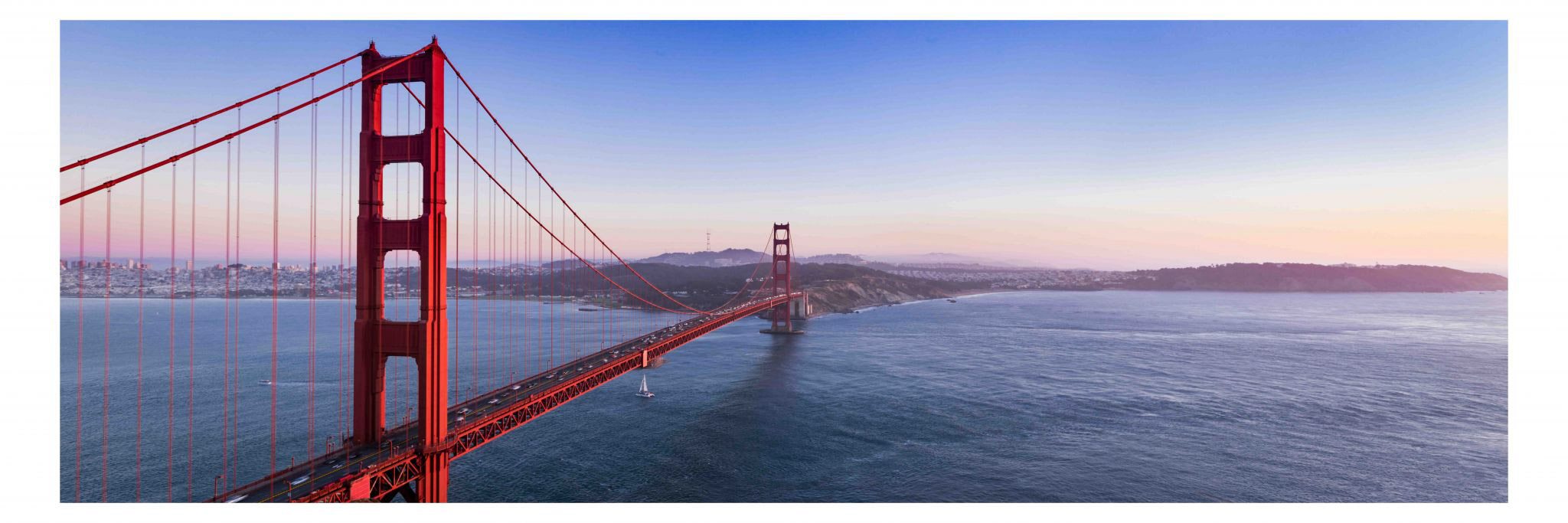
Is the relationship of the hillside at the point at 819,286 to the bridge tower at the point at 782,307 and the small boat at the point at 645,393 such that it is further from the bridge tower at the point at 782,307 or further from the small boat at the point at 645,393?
the small boat at the point at 645,393

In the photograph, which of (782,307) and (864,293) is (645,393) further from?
(864,293)

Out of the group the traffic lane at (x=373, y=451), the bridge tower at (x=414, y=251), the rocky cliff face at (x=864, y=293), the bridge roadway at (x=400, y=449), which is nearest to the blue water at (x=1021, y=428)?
the traffic lane at (x=373, y=451)

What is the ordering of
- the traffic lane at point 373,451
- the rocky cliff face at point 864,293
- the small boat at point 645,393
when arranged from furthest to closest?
the rocky cliff face at point 864,293, the small boat at point 645,393, the traffic lane at point 373,451

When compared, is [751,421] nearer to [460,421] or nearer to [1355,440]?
[460,421]

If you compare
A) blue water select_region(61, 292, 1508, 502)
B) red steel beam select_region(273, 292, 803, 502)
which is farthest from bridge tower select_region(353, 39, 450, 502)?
blue water select_region(61, 292, 1508, 502)

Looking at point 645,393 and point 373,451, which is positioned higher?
point 373,451

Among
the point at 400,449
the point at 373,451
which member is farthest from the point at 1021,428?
the point at 373,451

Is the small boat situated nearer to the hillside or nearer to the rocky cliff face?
the rocky cliff face
